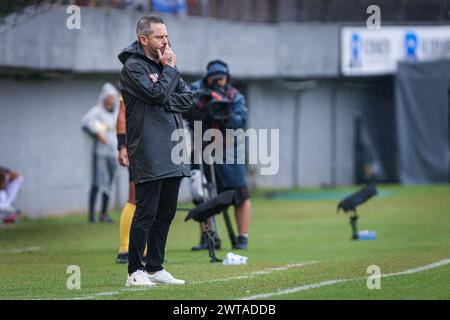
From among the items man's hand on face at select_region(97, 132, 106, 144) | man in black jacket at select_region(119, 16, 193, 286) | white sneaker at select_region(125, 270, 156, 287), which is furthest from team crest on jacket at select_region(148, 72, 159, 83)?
man's hand on face at select_region(97, 132, 106, 144)

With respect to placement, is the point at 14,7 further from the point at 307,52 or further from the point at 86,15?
the point at 307,52

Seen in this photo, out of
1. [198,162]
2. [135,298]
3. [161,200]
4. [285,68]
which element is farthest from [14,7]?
[285,68]

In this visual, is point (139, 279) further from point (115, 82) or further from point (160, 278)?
point (115, 82)

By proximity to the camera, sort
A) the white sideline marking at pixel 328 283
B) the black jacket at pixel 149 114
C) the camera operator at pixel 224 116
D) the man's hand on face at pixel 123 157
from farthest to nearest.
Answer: the camera operator at pixel 224 116 < the man's hand on face at pixel 123 157 < the black jacket at pixel 149 114 < the white sideline marking at pixel 328 283

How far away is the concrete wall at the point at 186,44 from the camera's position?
75.0ft

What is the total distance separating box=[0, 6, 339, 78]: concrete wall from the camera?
75.0ft

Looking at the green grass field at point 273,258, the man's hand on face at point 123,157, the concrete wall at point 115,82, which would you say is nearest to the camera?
the green grass field at point 273,258

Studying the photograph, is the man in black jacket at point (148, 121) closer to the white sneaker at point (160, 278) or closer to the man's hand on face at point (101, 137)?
the white sneaker at point (160, 278)

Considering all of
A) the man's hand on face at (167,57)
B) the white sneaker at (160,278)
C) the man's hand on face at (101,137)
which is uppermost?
the man's hand on face at (167,57)

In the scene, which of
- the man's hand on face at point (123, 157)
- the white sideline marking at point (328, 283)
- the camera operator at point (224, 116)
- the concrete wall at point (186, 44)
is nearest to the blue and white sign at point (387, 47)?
the concrete wall at point (186, 44)

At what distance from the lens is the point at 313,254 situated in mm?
14484

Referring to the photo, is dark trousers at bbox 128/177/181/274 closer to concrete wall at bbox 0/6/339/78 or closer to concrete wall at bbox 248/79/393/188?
concrete wall at bbox 0/6/339/78

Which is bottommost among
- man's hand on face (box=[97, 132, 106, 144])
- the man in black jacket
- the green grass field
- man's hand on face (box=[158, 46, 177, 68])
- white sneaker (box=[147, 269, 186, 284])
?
the green grass field

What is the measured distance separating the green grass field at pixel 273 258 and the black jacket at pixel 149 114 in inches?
41.0
